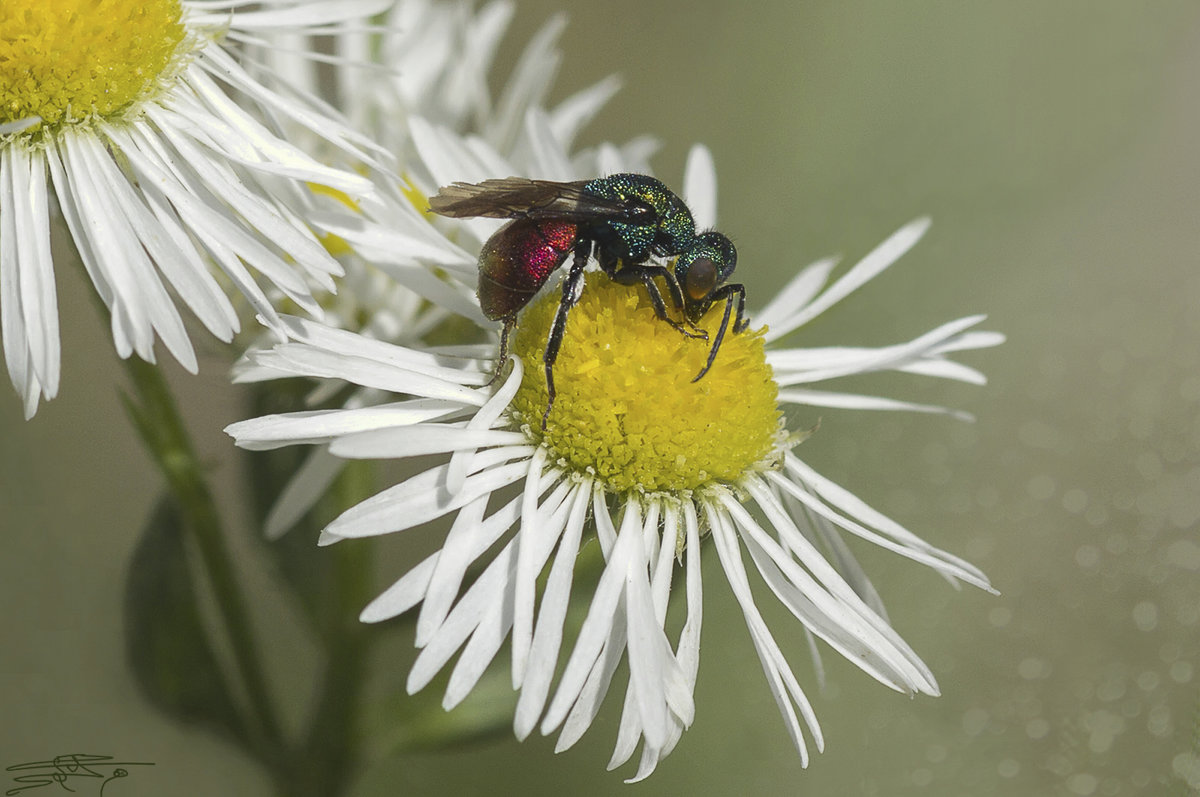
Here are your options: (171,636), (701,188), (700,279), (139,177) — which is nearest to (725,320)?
(700,279)

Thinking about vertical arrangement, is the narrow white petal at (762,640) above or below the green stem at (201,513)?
below

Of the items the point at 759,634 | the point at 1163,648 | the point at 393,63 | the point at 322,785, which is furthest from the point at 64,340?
the point at 1163,648

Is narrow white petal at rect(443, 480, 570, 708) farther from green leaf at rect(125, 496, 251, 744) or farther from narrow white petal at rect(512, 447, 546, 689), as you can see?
green leaf at rect(125, 496, 251, 744)

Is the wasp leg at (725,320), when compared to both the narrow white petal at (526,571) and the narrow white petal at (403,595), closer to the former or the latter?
the narrow white petal at (526,571)

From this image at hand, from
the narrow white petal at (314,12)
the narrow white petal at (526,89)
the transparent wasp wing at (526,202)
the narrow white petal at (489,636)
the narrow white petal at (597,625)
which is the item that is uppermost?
the narrow white petal at (314,12)

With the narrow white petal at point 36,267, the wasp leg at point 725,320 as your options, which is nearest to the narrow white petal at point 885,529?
the wasp leg at point 725,320

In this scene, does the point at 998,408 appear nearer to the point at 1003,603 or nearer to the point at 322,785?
the point at 1003,603
